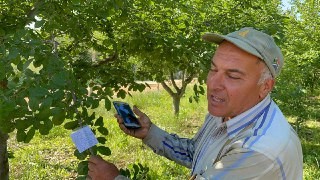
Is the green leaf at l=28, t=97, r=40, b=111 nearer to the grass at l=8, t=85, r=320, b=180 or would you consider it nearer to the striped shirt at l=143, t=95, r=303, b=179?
the striped shirt at l=143, t=95, r=303, b=179

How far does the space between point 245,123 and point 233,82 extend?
0.16m

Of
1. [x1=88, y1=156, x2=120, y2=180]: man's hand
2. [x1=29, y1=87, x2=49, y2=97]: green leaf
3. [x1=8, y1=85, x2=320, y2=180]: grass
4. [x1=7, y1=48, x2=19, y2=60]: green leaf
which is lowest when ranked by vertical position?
[x1=8, y1=85, x2=320, y2=180]: grass

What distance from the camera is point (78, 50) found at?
3.46 meters

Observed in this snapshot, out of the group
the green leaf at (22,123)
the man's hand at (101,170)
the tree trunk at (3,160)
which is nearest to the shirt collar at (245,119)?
the man's hand at (101,170)

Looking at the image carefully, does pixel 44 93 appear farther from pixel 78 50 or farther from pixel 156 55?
pixel 78 50

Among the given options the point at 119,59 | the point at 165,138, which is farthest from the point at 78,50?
the point at 165,138

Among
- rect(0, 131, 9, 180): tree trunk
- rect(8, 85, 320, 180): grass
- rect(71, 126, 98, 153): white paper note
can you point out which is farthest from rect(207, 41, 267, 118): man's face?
rect(8, 85, 320, 180): grass

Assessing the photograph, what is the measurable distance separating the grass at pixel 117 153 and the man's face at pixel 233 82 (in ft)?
8.48

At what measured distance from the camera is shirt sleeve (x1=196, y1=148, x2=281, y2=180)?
1314mm

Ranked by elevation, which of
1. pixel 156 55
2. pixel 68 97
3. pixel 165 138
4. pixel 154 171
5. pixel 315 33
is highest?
pixel 315 33

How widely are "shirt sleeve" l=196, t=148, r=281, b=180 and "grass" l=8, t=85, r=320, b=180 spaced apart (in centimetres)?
268

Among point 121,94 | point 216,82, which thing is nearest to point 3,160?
point 121,94

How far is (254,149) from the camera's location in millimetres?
1321

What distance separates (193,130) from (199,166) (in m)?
7.23
